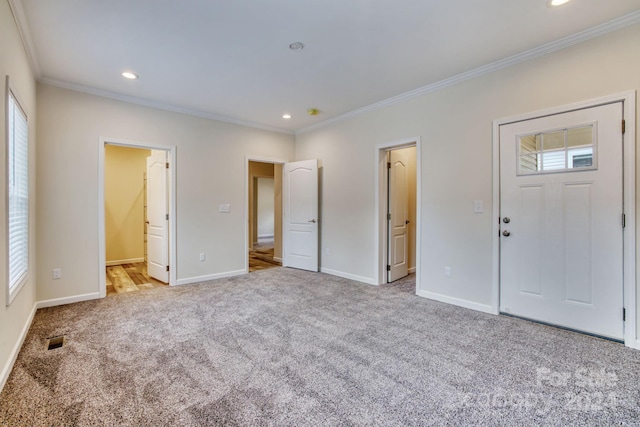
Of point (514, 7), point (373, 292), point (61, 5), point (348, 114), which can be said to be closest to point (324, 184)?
point (348, 114)

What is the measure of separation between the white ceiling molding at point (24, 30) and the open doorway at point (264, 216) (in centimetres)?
287

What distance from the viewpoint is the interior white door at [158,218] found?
4359 millimetres

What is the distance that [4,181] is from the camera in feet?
6.41

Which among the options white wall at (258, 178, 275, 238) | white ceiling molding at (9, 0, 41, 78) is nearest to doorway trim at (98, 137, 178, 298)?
white ceiling molding at (9, 0, 41, 78)

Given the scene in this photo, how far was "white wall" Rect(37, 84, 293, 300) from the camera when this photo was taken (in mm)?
3359

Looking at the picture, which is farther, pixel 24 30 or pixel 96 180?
pixel 96 180

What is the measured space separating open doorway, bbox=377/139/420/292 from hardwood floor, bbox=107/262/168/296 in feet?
11.0

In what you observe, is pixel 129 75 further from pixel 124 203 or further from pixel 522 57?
pixel 522 57

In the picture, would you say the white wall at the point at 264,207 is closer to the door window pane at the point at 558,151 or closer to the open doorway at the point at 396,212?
the open doorway at the point at 396,212

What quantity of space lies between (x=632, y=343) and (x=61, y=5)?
513cm

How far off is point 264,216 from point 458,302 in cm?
883

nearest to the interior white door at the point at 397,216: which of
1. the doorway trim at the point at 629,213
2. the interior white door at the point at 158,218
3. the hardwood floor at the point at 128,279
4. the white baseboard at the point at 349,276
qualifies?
the white baseboard at the point at 349,276

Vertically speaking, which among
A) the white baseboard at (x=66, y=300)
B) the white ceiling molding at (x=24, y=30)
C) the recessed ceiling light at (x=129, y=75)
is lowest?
the white baseboard at (x=66, y=300)

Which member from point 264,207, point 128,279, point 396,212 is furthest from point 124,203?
point 264,207
